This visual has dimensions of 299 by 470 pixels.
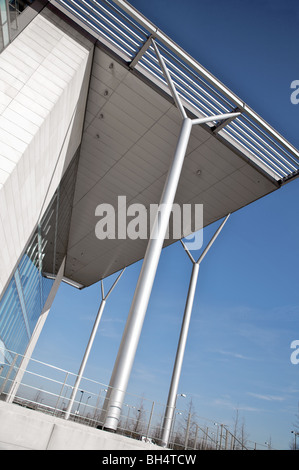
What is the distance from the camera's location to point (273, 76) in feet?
33.4

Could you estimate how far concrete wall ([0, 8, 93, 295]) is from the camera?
7.64 metres

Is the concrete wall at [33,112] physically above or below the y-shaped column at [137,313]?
above

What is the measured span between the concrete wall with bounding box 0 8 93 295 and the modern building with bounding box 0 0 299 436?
0.03 meters

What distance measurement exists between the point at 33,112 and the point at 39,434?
7.31 metres

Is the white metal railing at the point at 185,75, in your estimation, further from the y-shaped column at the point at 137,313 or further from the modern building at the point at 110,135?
the y-shaped column at the point at 137,313

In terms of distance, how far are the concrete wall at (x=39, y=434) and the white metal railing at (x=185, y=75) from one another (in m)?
10.1

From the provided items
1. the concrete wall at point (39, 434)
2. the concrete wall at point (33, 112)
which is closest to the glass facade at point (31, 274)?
the concrete wall at point (33, 112)

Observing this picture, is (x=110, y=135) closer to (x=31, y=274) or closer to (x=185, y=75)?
(x=185, y=75)

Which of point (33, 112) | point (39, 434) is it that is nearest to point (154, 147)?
point (33, 112)

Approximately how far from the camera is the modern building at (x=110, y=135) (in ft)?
26.0

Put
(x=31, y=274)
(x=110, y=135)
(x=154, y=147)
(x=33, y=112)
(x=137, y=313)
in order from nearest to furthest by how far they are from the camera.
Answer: (x=137, y=313) < (x=33, y=112) < (x=154, y=147) < (x=110, y=135) < (x=31, y=274)

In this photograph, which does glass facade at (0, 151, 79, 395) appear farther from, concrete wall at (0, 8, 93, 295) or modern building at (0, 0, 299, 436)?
concrete wall at (0, 8, 93, 295)

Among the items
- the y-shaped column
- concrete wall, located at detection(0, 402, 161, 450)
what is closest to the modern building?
the y-shaped column

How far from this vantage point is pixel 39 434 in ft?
14.9
